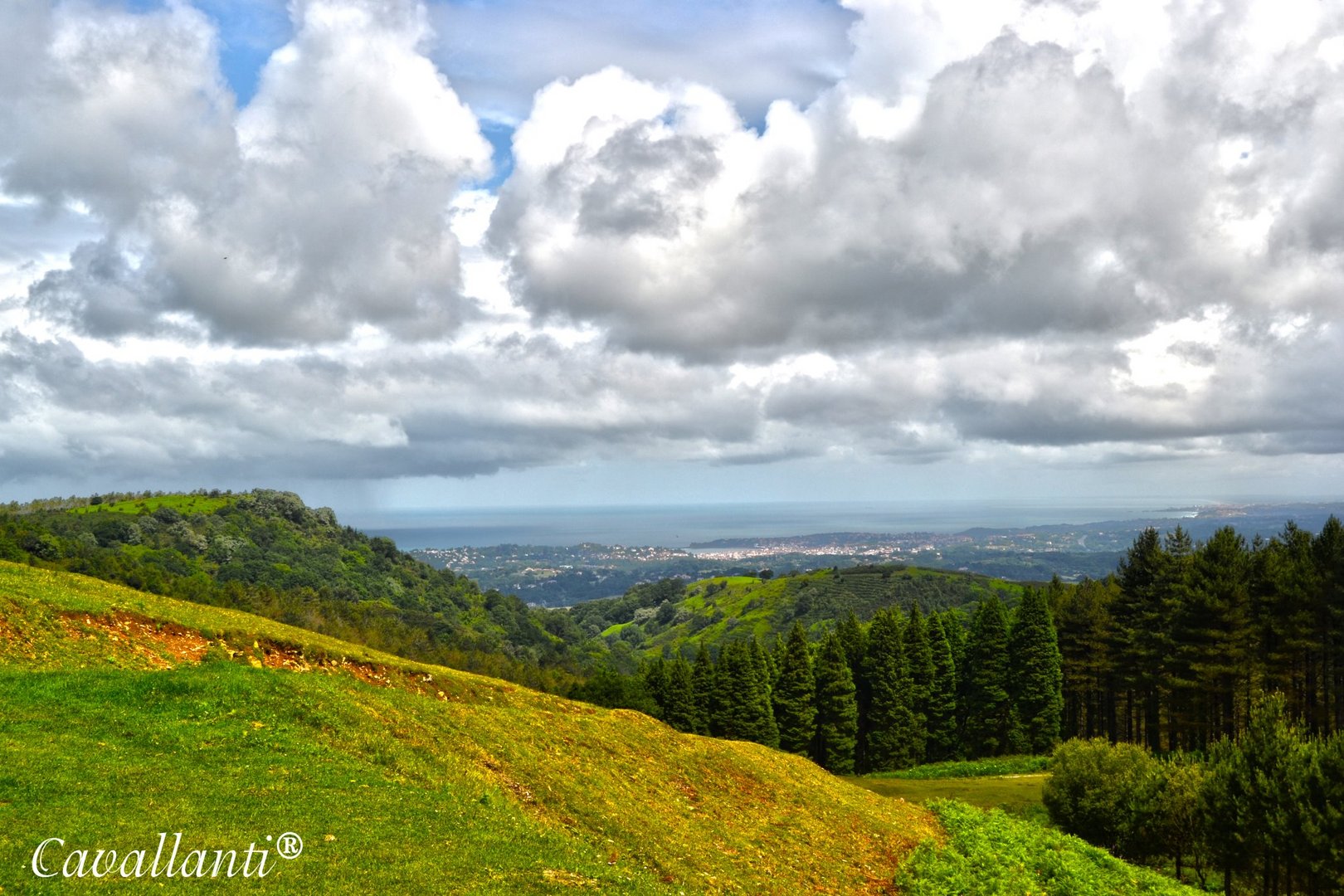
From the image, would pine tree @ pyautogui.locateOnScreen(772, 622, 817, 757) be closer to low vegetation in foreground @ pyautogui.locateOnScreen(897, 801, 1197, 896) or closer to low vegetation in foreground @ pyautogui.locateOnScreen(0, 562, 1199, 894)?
low vegetation in foreground @ pyautogui.locateOnScreen(0, 562, 1199, 894)

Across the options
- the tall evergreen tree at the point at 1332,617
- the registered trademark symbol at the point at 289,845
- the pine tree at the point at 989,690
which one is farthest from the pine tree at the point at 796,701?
the registered trademark symbol at the point at 289,845

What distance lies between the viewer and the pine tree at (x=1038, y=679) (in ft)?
248

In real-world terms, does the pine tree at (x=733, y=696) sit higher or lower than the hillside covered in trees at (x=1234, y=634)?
lower

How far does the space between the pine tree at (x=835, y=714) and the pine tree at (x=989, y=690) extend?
493 inches

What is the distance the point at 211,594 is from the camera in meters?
130

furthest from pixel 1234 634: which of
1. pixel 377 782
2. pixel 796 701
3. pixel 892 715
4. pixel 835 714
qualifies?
pixel 377 782

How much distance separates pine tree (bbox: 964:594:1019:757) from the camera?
77613 mm

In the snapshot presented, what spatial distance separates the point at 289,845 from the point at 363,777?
4.36 metres

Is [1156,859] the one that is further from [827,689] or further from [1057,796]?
[827,689]

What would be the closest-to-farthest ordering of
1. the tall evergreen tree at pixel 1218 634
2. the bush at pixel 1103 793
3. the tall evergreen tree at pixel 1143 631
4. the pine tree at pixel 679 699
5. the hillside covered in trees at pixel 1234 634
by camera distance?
the bush at pixel 1103 793 < the hillside covered in trees at pixel 1234 634 < the tall evergreen tree at pixel 1218 634 < the tall evergreen tree at pixel 1143 631 < the pine tree at pixel 679 699

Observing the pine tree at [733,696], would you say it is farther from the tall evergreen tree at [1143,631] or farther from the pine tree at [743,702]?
the tall evergreen tree at [1143,631]

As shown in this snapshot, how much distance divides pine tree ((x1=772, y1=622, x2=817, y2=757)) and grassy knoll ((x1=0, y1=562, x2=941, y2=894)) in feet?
138

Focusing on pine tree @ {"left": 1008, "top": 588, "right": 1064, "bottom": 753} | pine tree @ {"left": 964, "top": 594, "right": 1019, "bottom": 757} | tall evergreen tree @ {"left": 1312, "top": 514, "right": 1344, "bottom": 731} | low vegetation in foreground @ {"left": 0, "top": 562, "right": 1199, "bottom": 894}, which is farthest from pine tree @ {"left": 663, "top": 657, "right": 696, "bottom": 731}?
tall evergreen tree @ {"left": 1312, "top": 514, "right": 1344, "bottom": 731}

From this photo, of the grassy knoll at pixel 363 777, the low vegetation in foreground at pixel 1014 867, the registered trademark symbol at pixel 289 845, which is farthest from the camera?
the low vegetation in foreground at pixel 1014 867
